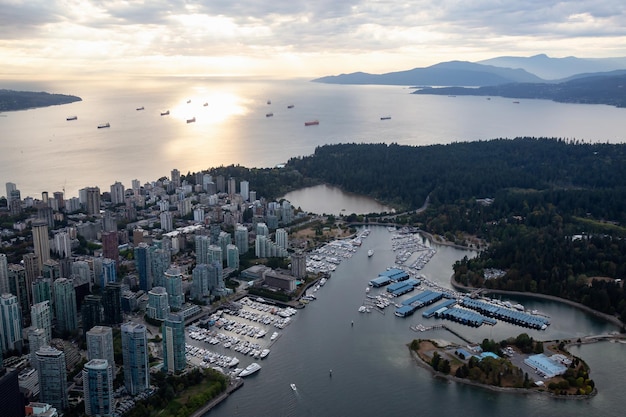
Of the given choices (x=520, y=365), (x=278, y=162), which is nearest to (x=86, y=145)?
(x=278, y=162)

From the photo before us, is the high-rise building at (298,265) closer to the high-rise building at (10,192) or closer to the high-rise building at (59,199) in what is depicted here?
the high-rise building at (59,199)

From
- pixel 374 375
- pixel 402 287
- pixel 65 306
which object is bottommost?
pixel 374 375

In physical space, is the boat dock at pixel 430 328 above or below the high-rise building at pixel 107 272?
below

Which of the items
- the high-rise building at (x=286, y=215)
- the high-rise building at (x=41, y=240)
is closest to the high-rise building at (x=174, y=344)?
the high-rise building at (x=41, y=240)

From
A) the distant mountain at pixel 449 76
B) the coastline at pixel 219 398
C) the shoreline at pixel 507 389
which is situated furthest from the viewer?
the distant mountain at pixel 449 76

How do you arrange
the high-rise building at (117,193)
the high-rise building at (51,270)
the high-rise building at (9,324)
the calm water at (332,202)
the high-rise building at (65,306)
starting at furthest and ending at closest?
the calm water at (332,202) < the high-rise building at (117,193) < the high-rise building at (51,270) < the high-rise building at (65,306) < the high-rise building at (9,324)

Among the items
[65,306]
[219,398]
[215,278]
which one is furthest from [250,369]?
[65,306]

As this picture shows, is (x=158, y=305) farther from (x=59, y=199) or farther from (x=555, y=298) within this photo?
(x=59, y=199)

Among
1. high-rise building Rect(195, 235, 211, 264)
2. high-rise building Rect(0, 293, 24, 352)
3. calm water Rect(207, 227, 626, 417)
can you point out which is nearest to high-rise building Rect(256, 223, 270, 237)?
high-rise building Rect(195, 235, 211, 264)
